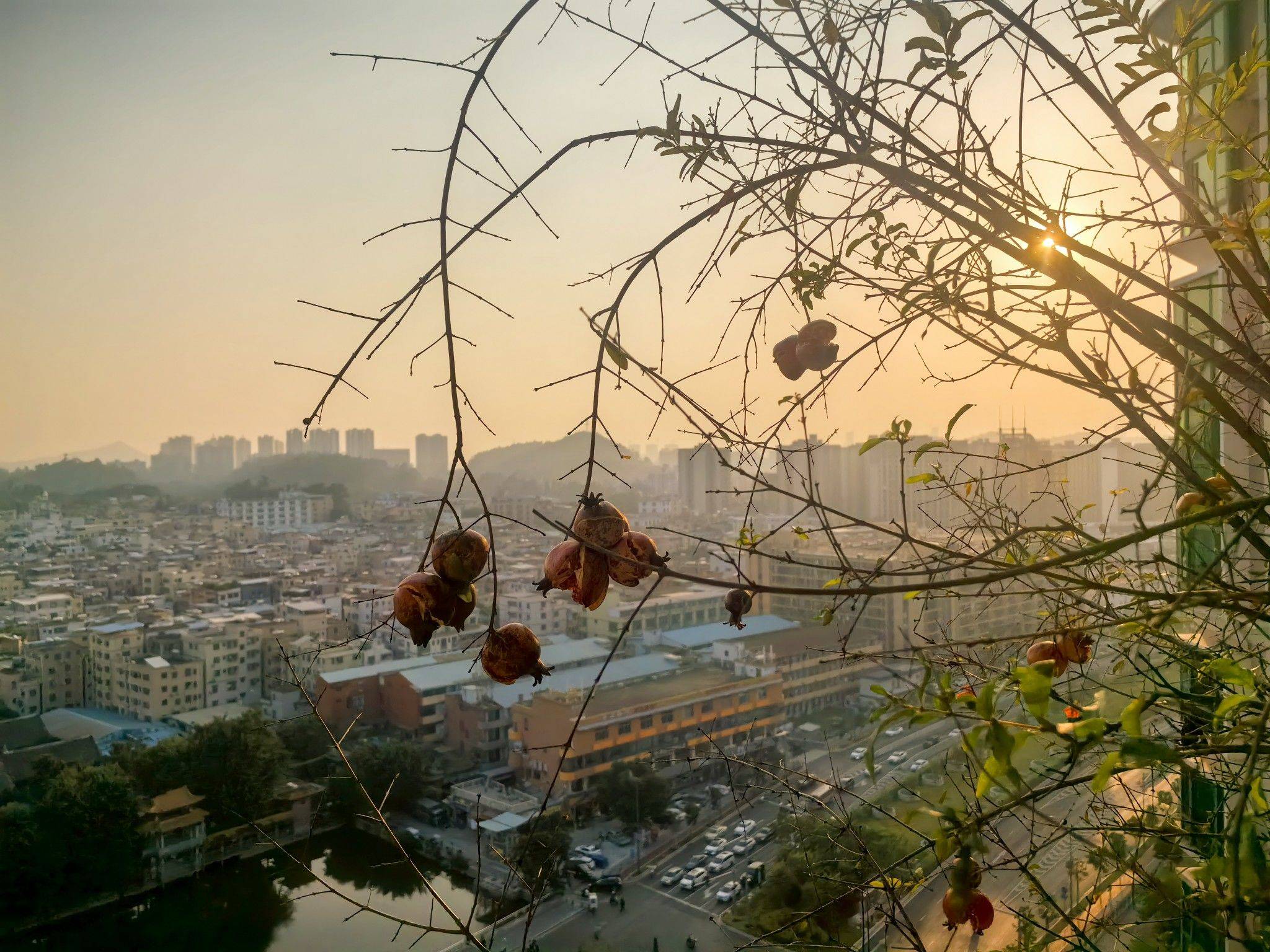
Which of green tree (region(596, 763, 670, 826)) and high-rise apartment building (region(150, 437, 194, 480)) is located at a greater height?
high-rise apartment building (region(150, 437, 194, 480))

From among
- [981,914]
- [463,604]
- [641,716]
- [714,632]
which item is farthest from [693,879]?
[463,604]

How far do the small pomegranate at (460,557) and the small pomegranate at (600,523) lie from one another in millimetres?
60

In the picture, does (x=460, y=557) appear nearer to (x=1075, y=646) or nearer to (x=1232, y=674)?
(x=1232, y=674)

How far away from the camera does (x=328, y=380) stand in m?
0.53

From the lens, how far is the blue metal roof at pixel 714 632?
425 cm

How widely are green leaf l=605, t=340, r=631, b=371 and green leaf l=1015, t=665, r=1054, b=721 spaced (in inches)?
9.8

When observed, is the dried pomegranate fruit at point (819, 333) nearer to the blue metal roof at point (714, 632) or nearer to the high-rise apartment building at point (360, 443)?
the blue metal roof at point (714, 632)

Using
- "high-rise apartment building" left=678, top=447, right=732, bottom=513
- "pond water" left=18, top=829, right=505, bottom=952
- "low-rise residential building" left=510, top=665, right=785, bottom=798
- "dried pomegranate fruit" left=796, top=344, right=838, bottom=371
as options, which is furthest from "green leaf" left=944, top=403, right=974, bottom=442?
"pond water" left=18, top=829, right=505, bottom=952

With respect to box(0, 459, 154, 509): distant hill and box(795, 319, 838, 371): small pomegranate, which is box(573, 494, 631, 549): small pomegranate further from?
box(0, 459, 154, 509): distant hill

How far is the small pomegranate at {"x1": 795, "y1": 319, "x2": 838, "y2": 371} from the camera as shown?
72cm

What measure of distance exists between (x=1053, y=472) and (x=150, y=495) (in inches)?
299

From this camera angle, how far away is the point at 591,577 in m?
0.49

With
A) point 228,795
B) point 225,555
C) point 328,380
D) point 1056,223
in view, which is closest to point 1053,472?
point 1056,223

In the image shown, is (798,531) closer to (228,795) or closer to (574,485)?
(574,485)
